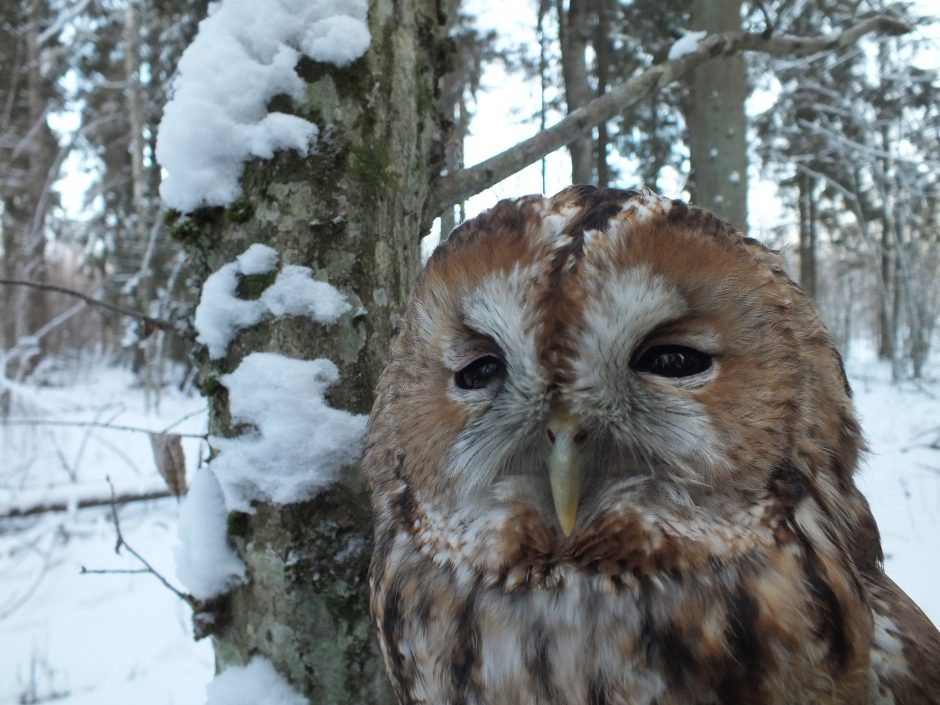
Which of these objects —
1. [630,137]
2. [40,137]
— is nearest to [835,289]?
[630,137]

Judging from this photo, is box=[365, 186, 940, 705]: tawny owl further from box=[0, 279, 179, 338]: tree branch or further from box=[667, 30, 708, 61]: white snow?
box=[667, 30, 708, 61]: white snow

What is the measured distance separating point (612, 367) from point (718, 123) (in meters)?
3.62

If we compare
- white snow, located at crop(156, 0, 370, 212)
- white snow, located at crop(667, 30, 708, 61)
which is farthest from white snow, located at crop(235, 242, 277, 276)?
white snow, located at crop(667, 30, 708, 61)

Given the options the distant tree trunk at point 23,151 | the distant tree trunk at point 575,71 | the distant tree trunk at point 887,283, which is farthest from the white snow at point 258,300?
the distant tree trunk at point 887,283

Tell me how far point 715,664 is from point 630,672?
120 mm

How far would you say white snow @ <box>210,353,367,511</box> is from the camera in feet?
3.87

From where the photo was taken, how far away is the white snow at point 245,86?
122 centimetres

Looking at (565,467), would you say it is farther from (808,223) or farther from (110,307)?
(808,223)

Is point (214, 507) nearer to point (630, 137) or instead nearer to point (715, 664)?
point (715, 664)

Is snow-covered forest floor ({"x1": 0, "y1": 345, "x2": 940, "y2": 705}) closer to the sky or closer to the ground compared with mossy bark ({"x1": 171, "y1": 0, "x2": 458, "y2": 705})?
closer to the ground

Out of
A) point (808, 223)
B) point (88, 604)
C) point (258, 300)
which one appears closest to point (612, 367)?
point (258, 300)

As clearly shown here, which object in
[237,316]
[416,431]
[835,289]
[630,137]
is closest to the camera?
[416,431]

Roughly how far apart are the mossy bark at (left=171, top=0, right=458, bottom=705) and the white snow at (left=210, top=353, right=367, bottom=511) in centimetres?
3

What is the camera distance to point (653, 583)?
0.90 meters
